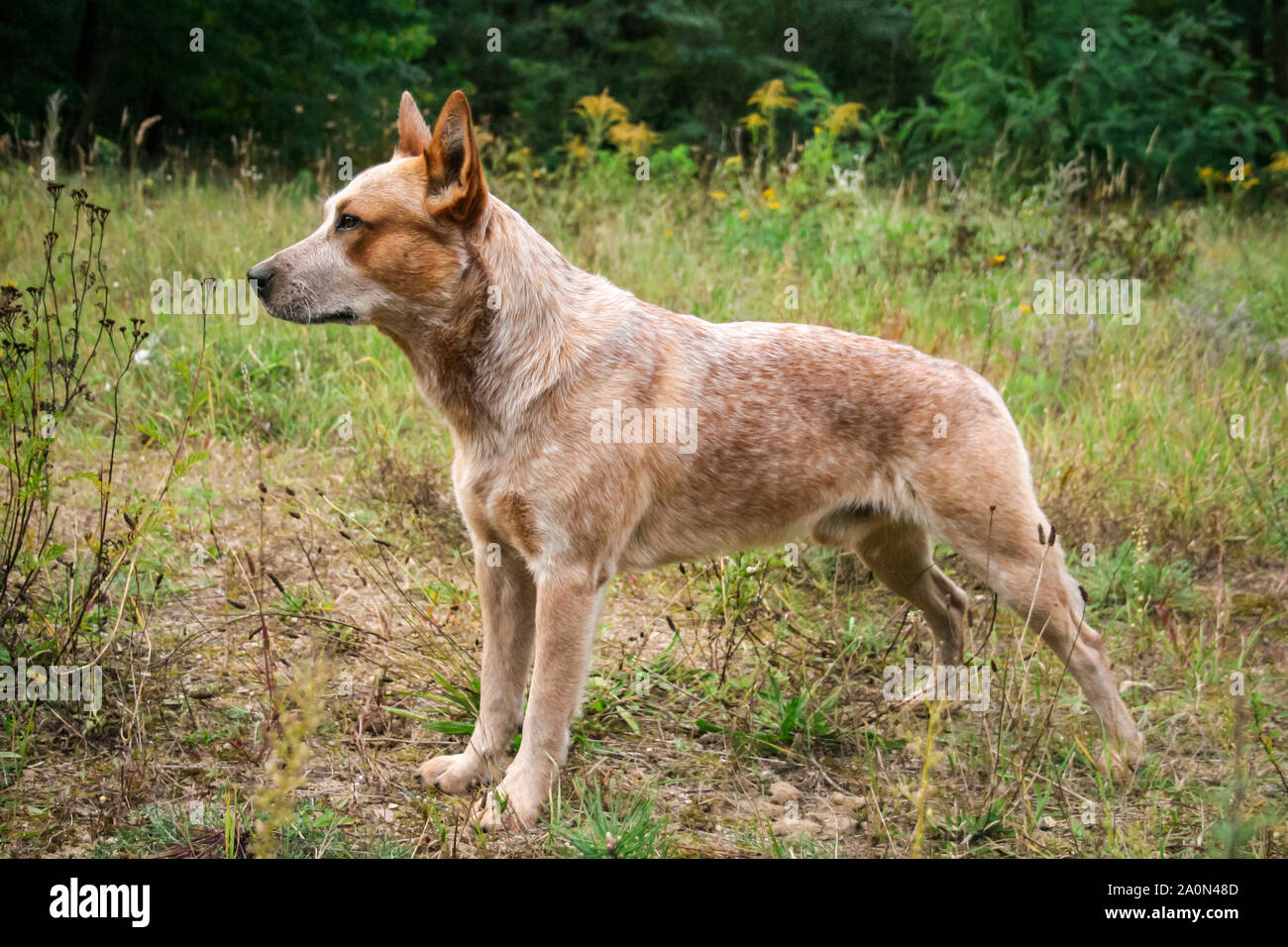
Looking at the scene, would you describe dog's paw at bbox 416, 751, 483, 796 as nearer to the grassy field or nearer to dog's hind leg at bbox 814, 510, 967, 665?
the grassy field

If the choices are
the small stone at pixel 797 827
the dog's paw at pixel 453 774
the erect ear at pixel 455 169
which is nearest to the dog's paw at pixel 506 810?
the dog's paw at pixel 453 774

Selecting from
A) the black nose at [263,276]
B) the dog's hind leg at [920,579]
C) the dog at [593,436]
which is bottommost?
the dog's hind leg at [920,579]

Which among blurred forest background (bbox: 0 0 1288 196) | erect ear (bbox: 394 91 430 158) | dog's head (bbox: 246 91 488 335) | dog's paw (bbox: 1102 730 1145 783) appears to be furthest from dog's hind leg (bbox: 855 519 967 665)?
blurred forest background (bbox: 0 0 1288 196)

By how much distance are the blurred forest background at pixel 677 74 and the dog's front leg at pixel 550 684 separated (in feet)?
21.1

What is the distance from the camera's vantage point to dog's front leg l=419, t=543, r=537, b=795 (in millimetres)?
3627

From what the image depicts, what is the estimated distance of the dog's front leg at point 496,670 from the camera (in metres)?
3.63

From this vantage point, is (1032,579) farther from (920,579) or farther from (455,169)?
(455,169)

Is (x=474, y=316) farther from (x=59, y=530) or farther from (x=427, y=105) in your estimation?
(x=427, y=105)

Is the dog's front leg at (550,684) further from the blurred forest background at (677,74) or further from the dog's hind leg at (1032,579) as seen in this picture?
the blurred forest background at (677,74)

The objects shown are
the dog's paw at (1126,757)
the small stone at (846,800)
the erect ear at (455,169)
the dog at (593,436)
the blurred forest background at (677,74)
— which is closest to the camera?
the erect ear at (455,169)

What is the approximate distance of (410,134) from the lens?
12.0ft

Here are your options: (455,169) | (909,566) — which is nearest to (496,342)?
(455,169)

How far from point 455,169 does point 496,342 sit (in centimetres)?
55

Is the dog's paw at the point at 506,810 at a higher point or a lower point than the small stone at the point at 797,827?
higher
